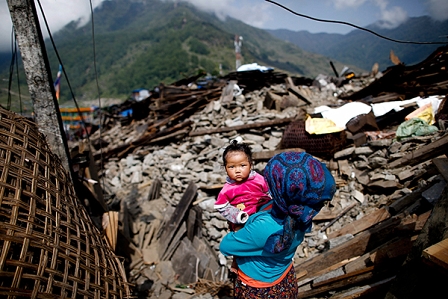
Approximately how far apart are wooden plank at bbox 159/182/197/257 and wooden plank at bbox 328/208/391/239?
2998 mm

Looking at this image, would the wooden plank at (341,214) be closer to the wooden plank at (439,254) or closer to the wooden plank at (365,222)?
the wooden plank at (365,222)

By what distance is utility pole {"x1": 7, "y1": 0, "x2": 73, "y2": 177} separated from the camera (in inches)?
92.1

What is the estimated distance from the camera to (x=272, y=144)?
18.7 feet

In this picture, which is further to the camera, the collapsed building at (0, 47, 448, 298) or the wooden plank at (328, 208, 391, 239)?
the wooden plank at (328, 208, 391, 239)

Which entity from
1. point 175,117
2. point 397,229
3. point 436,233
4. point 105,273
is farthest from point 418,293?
point 175,117

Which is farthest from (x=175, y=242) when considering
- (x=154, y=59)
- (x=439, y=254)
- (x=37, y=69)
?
(x=154, y=59)

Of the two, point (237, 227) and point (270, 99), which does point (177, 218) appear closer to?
point (237, 227)

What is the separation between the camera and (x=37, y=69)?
2.50m

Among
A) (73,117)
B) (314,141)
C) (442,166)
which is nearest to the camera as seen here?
(442,166)

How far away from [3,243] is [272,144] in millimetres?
5150

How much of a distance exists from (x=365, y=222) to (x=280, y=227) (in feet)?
8.70

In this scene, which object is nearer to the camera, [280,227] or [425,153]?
[280,227]

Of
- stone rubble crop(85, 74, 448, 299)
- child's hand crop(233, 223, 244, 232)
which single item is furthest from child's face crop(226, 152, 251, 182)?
stone rubble crop(85, 74, 448, 299)

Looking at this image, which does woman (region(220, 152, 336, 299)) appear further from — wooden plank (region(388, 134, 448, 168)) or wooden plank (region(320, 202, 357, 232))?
wooden plank (region(388, 134, 448, 168))
